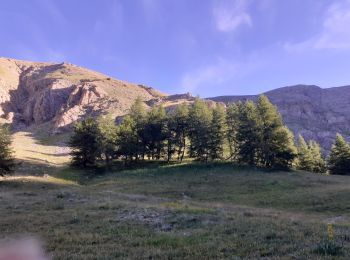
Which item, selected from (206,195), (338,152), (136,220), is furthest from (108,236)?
(338,152)

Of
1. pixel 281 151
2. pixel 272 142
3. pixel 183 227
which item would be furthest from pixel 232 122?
pixel 183 227

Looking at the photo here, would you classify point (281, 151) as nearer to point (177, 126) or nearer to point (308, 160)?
point (308, 160)

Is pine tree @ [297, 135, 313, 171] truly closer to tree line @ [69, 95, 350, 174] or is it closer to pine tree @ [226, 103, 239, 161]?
tree line @ [69, 95, 350, 174]

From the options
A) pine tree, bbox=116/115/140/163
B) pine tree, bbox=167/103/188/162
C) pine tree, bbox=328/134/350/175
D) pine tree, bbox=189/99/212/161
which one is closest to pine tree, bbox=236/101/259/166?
pine tree, bbox=189/99/212/161

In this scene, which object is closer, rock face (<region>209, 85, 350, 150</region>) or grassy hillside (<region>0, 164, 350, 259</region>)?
grassy hillside (<region>0, 164, 350, 259</region>)

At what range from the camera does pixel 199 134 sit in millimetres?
70250

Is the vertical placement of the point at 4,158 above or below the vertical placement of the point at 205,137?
below

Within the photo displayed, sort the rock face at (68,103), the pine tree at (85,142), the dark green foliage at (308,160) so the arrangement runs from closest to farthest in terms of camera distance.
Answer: the pine tree at (85,142), the dark green foliage at (308,160), the rock face at (68,103)

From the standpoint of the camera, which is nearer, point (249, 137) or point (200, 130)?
point (249, 137)

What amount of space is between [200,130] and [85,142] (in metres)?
21.0

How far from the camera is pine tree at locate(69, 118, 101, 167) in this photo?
68.4 m

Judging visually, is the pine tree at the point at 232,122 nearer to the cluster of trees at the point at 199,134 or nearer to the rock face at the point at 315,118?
the cluster of trees at the point at 199,134

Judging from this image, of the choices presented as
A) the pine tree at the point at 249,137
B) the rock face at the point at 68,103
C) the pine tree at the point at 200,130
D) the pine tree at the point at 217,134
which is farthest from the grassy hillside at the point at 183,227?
the rock face at the point at 68,103

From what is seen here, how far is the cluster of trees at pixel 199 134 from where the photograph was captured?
64.6 metres
